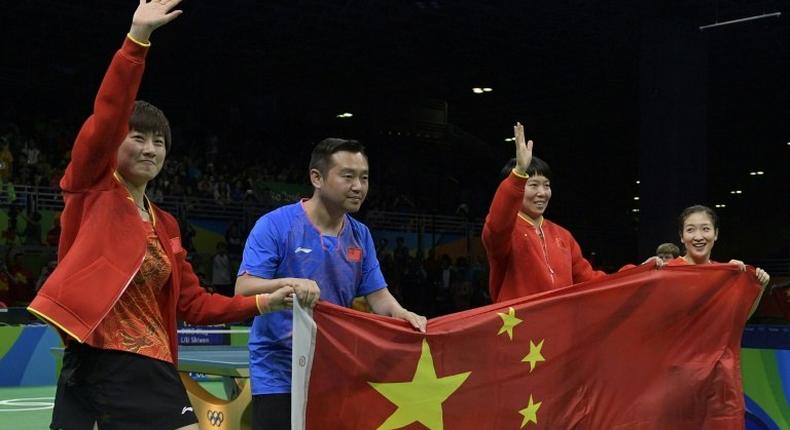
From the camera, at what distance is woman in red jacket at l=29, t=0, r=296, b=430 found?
304cm

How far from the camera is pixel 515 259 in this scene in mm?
5125

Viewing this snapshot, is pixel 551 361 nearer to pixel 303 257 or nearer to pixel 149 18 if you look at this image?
pixel 303 257

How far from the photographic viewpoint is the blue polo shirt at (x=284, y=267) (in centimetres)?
391

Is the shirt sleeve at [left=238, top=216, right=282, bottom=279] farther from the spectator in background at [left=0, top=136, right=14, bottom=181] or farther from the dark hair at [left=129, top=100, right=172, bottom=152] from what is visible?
the spectator in background at [left=0, top=136, right=14, bottom=181]

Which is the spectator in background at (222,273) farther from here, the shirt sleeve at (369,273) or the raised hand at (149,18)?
the raised hand at (149,18)

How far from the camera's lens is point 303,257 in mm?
3941

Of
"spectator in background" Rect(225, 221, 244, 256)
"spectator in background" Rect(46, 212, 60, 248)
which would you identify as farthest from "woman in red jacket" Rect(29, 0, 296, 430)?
"spectator in background" Rect(225, 221, 244, 256)

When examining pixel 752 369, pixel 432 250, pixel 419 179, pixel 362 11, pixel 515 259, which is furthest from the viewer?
pixel 419 179

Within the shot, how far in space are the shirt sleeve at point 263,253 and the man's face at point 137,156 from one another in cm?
65

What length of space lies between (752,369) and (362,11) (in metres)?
15.4

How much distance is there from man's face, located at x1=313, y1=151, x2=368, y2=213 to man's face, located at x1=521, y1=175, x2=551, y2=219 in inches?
54.7

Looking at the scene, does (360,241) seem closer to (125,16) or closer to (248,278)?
(248,278)

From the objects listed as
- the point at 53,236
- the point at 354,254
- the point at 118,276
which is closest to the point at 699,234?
the point at 354,254

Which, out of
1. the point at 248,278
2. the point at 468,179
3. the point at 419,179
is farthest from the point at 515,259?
the point at 468,179
